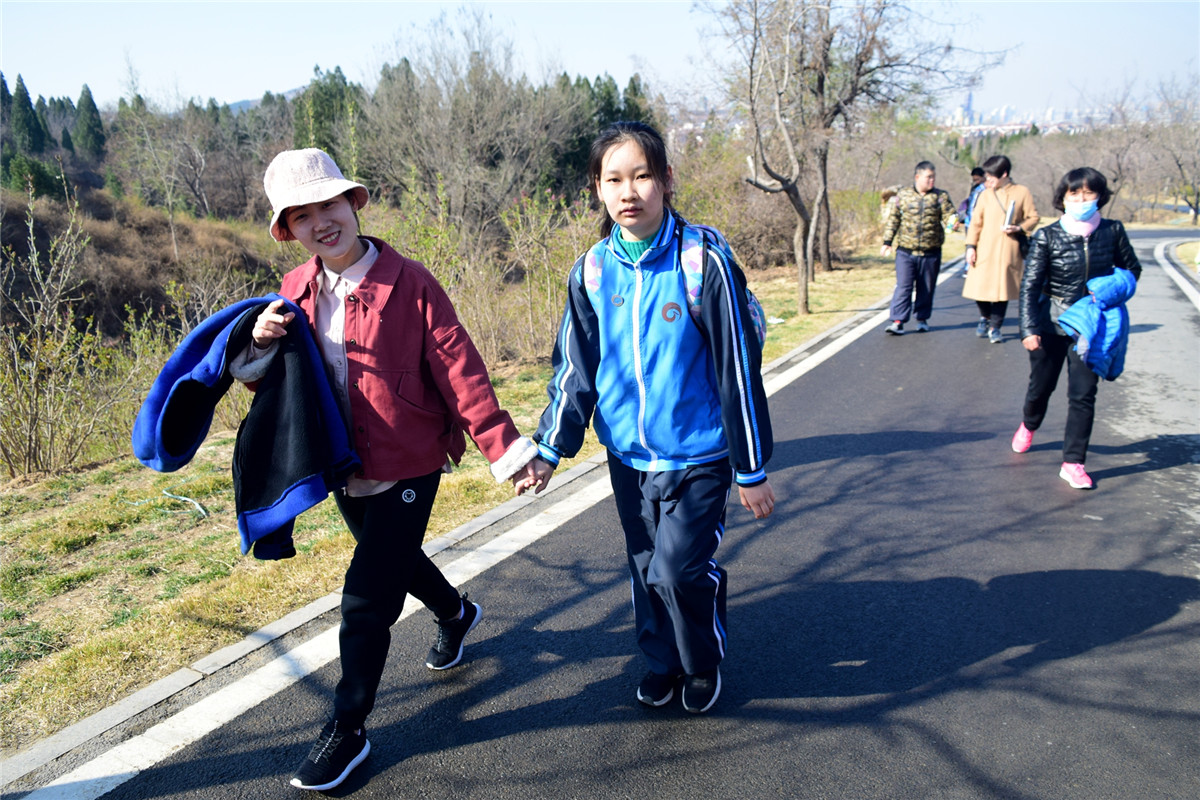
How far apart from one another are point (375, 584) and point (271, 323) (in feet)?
2.81

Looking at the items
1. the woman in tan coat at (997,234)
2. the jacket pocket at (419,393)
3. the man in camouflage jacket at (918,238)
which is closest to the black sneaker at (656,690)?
the jacket pocket at (419,393)

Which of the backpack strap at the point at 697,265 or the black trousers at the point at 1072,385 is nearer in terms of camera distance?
the backpack strap at the point at 697,265

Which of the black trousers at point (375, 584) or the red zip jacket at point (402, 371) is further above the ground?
the red zip jacket at point (402, 371)

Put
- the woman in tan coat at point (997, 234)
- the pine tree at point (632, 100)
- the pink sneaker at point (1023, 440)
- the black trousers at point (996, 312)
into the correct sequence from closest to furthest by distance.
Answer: the pink sneaker at point (1023, 440) < the woman in tan coat at point (997, 234) < the black trousers at point (996, 312) < the pine tree at point (632, 100)

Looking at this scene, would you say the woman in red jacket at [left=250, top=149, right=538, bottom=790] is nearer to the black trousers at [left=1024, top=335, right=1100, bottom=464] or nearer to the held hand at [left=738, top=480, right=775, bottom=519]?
the held hand at [left=738, top=480, right=775, bottom=519]

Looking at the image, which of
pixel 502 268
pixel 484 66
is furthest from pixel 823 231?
pixel 484 66

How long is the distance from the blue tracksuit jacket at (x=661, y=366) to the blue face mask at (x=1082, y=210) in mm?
3474

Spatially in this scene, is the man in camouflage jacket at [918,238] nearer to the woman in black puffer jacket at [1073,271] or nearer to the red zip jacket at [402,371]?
the woman in black puffer jacket at [1073,271]

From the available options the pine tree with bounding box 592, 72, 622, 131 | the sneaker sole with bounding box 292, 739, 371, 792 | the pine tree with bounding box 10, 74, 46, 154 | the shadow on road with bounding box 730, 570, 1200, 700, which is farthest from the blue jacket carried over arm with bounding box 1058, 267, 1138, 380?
the pine tree with bounding box 10, 74, 46, 154

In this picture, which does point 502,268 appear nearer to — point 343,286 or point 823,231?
point 343,286

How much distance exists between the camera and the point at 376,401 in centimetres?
263

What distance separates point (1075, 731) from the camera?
2.83m

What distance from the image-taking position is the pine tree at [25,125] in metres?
38.9

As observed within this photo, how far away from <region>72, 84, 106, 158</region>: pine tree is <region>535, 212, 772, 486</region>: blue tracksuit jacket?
159ft
